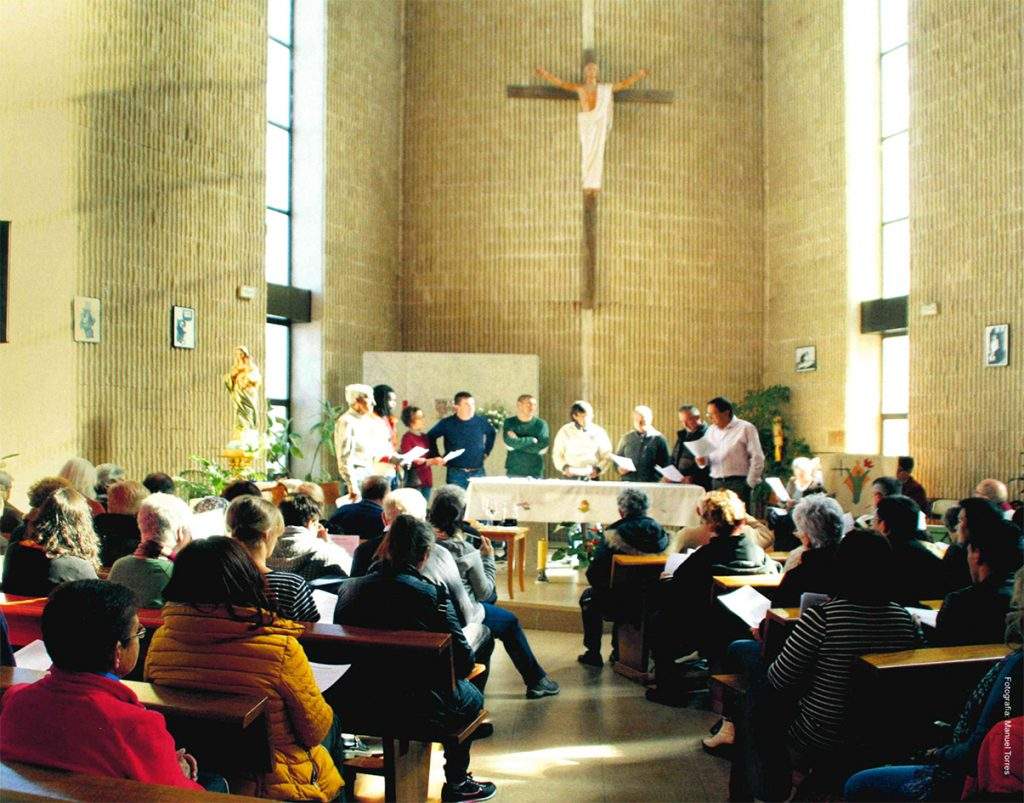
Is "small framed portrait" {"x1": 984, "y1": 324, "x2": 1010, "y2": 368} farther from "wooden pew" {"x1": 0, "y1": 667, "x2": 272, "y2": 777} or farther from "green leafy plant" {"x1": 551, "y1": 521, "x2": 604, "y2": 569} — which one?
"wooden pew" {"x1": 0, "y1": 667, "x2": 272, "y2": 777}

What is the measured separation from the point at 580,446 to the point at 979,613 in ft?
18.4

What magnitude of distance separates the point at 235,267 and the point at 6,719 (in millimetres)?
7735

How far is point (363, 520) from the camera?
564 cm

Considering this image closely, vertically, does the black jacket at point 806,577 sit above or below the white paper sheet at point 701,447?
below

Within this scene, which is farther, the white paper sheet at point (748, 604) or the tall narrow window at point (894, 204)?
the tall narrow window at point (894, 204)

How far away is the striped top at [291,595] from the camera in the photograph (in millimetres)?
3572

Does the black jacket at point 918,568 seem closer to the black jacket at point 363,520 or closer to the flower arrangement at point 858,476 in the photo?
the black jacket at point 363,520

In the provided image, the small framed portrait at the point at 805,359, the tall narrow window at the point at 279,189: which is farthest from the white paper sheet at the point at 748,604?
the small framed portrait at the point at 805,359

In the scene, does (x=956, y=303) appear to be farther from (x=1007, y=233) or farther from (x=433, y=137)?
(x=433, y=137)

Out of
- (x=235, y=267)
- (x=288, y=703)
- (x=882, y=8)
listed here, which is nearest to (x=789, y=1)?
(x=882, y=8)

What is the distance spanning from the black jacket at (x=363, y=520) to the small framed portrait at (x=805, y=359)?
21.5 feet

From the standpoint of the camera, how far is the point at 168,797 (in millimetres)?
1778

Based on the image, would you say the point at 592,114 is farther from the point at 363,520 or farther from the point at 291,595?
the point at 291,595

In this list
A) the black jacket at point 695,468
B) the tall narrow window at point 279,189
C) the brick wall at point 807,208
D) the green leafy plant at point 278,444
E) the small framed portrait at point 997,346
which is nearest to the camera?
the black jacket at point 695,468
